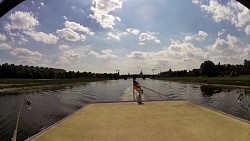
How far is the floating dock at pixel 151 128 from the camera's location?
43.5 ft

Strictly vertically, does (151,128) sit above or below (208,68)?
below

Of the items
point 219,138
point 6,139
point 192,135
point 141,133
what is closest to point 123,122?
point 141,133

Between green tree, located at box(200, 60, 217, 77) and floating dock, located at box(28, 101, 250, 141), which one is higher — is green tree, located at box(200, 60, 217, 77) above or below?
above

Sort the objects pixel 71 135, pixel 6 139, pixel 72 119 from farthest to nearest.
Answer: pixel 6 139 < pixel 72 119 < pixel 71 135

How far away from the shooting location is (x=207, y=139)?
12742mm

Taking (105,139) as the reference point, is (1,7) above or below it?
above

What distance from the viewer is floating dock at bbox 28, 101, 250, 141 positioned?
13258 millimetres

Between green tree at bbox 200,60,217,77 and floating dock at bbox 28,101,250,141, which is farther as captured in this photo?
green tree at bbox 200,60,217,77

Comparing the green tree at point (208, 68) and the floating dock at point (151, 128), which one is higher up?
the green tree at point (208, 68)

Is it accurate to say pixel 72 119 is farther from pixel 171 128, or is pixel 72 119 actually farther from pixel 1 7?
pixel 1 7

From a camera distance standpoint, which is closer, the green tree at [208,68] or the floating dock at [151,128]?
the floating dock at [151,128]

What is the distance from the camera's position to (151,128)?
15273 mm

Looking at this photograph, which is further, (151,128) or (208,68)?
(208,68)

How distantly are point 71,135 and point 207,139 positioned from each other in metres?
6.83
